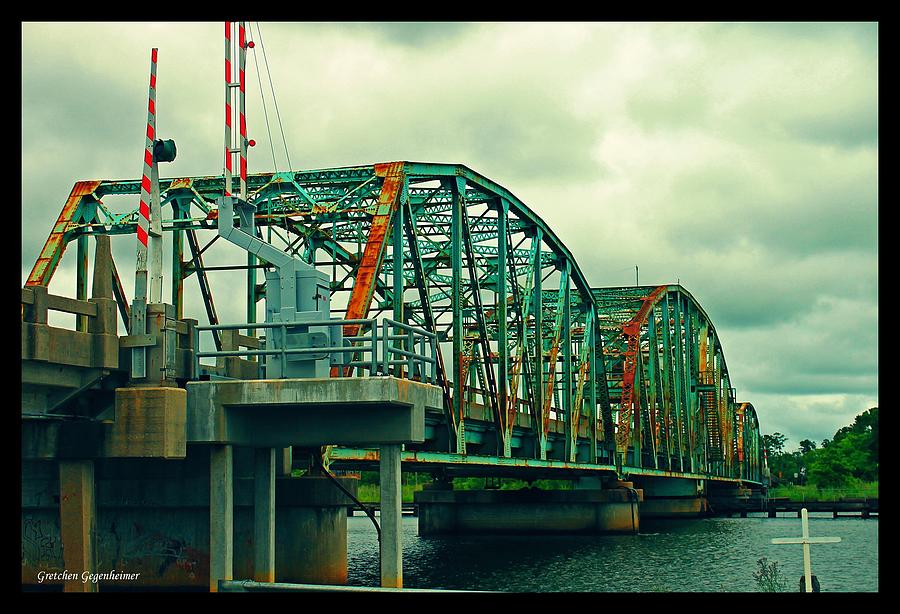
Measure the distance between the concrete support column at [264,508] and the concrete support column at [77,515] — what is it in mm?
3423

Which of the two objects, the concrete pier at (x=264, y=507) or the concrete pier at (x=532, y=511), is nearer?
the concrete pier at (x=264, y=507)

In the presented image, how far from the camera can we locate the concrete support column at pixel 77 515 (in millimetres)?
24344

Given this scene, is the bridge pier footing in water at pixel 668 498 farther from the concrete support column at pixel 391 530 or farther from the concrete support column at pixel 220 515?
the concrete support column at pixel 220 515

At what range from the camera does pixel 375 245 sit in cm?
3694

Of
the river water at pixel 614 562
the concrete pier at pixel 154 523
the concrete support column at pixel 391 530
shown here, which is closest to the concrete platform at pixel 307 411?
the concrete support column at pixel 391 530

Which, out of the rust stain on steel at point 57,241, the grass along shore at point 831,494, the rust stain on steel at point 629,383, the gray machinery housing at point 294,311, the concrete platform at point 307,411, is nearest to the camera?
the concrete platform at point 307,411

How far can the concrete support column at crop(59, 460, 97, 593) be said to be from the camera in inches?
958

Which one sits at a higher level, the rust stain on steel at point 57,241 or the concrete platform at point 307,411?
the rust stain on steel at point 57,241

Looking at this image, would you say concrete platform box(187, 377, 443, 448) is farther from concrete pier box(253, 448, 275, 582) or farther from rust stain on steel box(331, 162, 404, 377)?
rust stain on steel box(331, 162, 404, 377)

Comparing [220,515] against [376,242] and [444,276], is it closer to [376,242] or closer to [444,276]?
[376,242]

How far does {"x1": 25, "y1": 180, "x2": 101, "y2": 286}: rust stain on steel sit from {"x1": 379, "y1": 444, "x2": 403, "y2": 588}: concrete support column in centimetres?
1824

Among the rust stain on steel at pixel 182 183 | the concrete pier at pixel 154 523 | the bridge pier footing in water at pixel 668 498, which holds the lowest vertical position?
the bridge pier footing in water at pixel 668 498

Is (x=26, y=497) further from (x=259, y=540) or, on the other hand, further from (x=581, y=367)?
(x=581, y=367)
